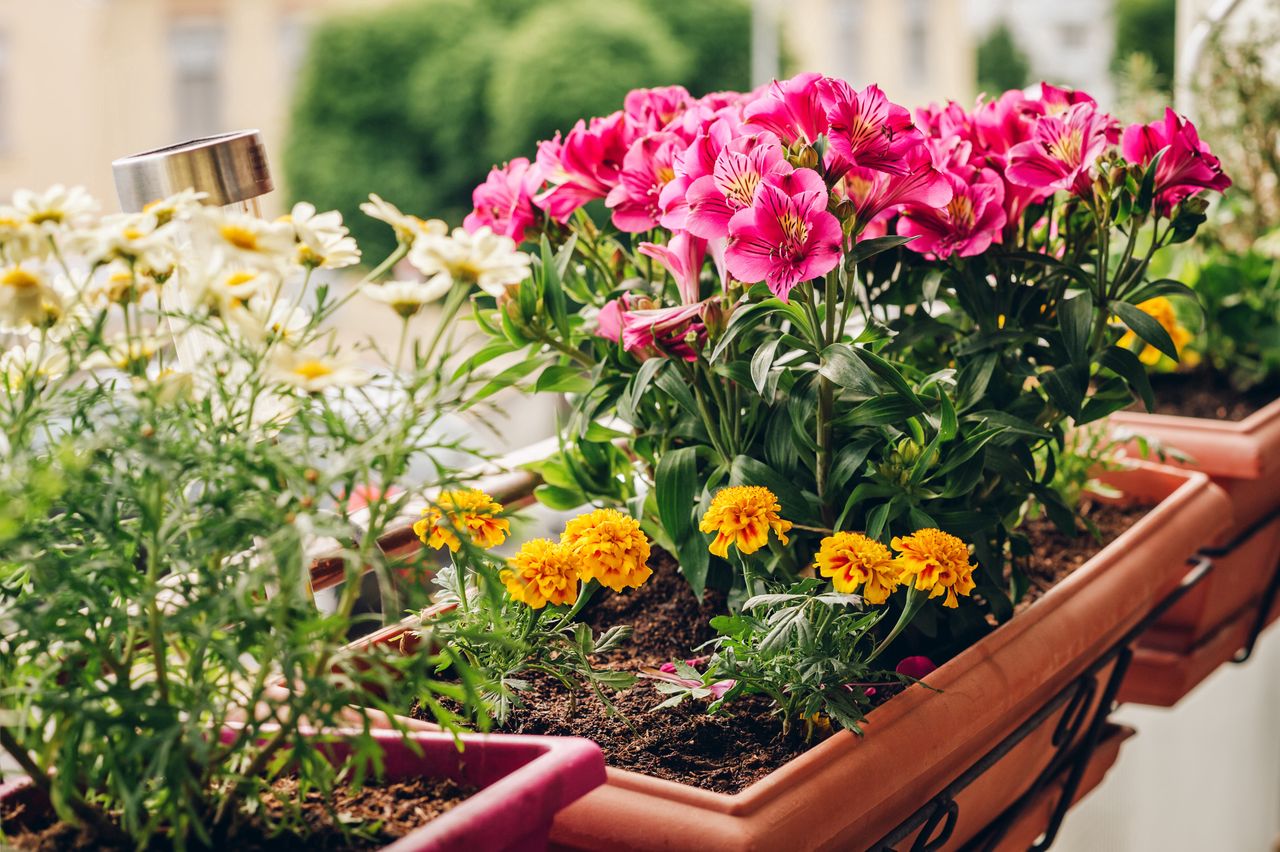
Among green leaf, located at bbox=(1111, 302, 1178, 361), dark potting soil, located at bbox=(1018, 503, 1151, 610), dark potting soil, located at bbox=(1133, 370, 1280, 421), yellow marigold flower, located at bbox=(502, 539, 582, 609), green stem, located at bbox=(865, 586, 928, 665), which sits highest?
green leaf, located at bbox=(1111, 302, 1178, 361)

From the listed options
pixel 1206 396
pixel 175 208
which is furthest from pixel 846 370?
pixel 1206 396

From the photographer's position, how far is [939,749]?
65cm

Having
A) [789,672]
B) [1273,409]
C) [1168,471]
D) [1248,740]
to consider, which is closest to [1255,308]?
[1273,409]

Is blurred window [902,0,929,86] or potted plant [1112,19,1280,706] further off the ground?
potted plant [1112,19,1280,706]

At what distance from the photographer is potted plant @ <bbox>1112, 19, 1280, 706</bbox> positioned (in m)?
1.08

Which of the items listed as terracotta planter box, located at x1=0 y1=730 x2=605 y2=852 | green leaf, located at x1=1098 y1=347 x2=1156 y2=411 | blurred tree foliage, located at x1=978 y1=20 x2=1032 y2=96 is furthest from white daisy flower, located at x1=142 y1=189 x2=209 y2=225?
blurred tree foliage, located at x1=978 y1=20 x2=1032 y2=96

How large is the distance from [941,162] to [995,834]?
41 cm

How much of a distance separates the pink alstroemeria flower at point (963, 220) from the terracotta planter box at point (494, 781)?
390 millimetres

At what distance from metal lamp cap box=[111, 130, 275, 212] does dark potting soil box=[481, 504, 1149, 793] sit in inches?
12.0

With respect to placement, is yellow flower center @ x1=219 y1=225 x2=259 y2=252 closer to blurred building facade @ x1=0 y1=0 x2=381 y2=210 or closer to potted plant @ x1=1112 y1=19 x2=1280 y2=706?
potted plant @ x1=1112 y1=19 x2=1280 y2=706

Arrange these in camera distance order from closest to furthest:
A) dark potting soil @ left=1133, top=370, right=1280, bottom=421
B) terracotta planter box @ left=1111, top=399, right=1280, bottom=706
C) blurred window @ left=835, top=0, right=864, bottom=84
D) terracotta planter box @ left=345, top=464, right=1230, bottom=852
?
terracotta planter box @ left=345, top=464, right=1230, bottom=852 < terracotta planter box @ left=1111, top=399, right=1280, bottom=706 < dark potting soil @ left=1133, top=370, right=1280, bottom=421 < blurred window @ left=835, top=0, right=864, bottom=84

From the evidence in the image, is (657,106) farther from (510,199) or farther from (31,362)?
(31,362)

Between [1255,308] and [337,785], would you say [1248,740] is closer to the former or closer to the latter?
[1255,308]

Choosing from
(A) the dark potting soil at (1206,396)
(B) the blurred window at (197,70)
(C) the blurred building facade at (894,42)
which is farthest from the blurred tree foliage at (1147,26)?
(A) the dark potting soil at (1206,396)
